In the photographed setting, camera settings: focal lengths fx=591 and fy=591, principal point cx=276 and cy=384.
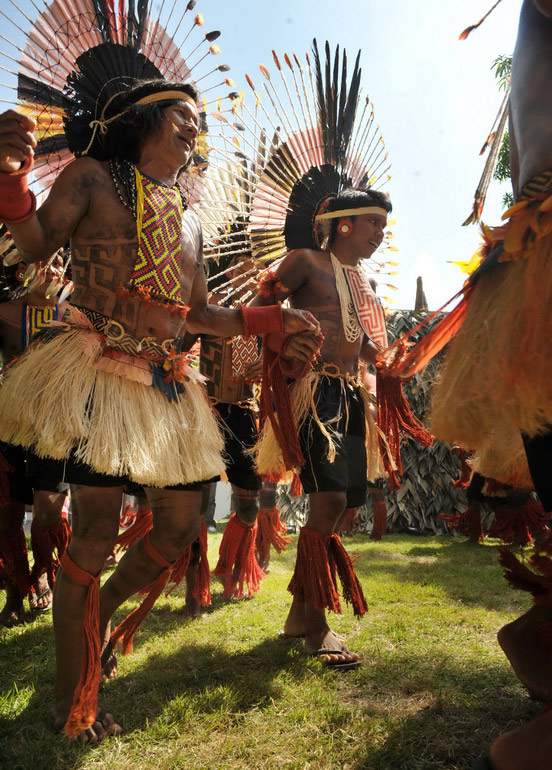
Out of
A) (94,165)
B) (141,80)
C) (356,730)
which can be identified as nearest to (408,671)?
(356,730)

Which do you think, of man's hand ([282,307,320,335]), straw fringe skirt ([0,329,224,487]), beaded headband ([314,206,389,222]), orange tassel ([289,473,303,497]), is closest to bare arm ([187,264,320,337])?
man's hand ([282,307,320,335])

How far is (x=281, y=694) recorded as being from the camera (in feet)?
7.43

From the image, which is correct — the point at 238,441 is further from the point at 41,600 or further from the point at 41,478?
the point at 41,600

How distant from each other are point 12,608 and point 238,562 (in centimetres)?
140

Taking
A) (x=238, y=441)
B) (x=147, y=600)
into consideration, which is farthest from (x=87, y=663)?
(x=238, y=441)

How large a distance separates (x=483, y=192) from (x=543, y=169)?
500mm

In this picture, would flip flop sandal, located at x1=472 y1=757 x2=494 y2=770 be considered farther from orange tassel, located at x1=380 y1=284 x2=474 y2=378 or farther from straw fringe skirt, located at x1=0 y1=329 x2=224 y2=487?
straw fringe skirt, located at x1=0 y1=329 x2=224 y2=487

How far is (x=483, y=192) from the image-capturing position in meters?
1.86

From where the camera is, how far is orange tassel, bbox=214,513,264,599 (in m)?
3.95

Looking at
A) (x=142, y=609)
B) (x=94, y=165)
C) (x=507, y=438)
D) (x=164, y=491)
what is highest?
(x=94, y=165)

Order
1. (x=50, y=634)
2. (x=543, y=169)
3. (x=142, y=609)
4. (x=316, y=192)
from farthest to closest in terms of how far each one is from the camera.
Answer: (x=316, y=192) < (x=50, y=634) < (x=142, y=609) < (x=543, y=169)

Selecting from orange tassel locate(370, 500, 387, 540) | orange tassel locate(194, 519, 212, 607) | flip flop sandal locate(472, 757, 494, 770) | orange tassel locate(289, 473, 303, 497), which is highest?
orange tassel locate(289, 473, 303, 497)

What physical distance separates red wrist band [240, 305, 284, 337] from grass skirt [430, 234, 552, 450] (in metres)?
1.07

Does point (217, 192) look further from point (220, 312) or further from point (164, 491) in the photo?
point (164, 491)
